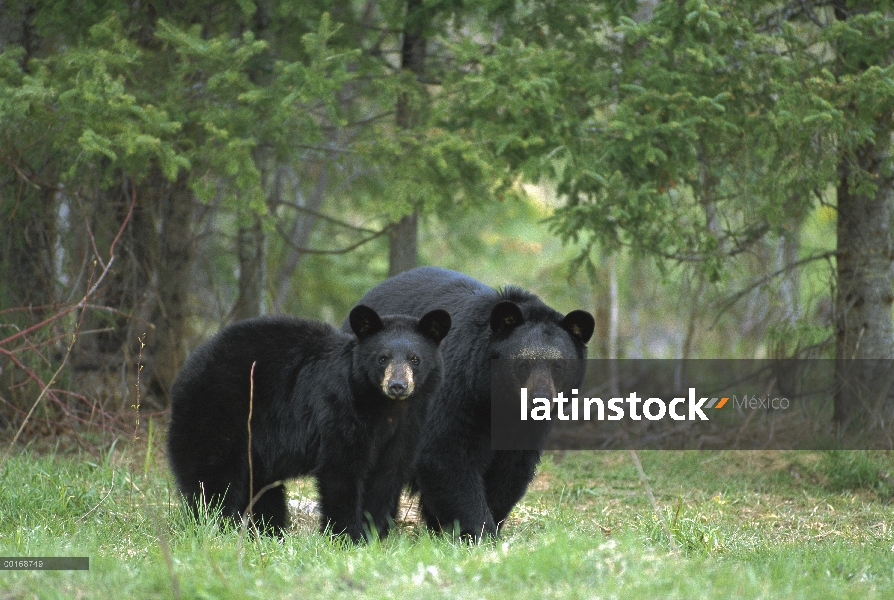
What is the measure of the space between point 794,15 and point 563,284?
25.3ft

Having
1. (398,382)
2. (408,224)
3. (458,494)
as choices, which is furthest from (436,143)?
(398,382)

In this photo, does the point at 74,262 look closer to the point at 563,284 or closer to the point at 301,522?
the point at 301,522

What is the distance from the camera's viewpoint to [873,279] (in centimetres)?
903

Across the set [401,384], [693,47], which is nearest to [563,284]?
[693,47]

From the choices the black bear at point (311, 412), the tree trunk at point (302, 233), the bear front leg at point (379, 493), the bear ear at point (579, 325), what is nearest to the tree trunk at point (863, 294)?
the bear ear at point (579, 325)

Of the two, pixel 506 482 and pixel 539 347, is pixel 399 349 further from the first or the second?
pixel 506 482

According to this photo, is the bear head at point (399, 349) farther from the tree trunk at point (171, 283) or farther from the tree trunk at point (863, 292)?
the tree trunk at point (171, 283)

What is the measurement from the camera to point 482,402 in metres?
6.23

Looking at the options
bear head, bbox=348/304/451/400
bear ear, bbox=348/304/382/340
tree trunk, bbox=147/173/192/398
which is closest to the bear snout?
bear head, bbox=348/304/451/400

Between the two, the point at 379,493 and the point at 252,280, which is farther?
the point at 252,280

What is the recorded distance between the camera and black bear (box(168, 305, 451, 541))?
5.55m

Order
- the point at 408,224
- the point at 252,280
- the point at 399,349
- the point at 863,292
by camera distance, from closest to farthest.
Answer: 1. the point at 399,349
2. the point at 863,292
3. the point at 408,224
4. the point at 252,280

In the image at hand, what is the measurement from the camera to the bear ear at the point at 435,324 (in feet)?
18.6

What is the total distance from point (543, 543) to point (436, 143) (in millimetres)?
4594
